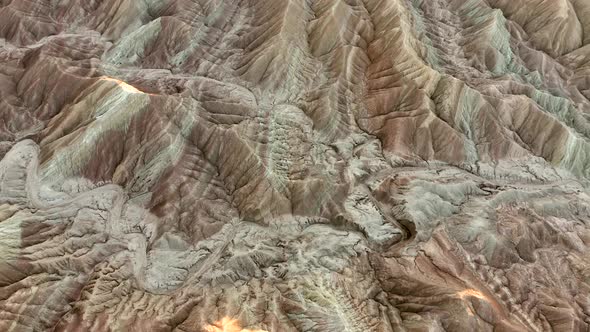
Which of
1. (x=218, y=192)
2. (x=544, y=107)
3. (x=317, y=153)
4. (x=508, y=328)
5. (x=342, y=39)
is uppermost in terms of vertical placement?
(x=342, y=39)

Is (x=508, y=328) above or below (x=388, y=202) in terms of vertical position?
below

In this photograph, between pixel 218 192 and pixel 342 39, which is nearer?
pixel 218 192

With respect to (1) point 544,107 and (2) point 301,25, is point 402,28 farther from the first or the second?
(1) point 544,107

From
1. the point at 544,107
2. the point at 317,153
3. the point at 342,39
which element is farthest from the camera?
the point at 342,39

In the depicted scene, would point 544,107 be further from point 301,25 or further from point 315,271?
point 315,271

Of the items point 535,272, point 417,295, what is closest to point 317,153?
point 417,295

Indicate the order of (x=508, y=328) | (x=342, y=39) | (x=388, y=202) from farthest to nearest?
(x=342, y=39)
(x=388, y=202)
(x=508, y=328)

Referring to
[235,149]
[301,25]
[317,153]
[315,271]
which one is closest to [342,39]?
Result: [301,25]
